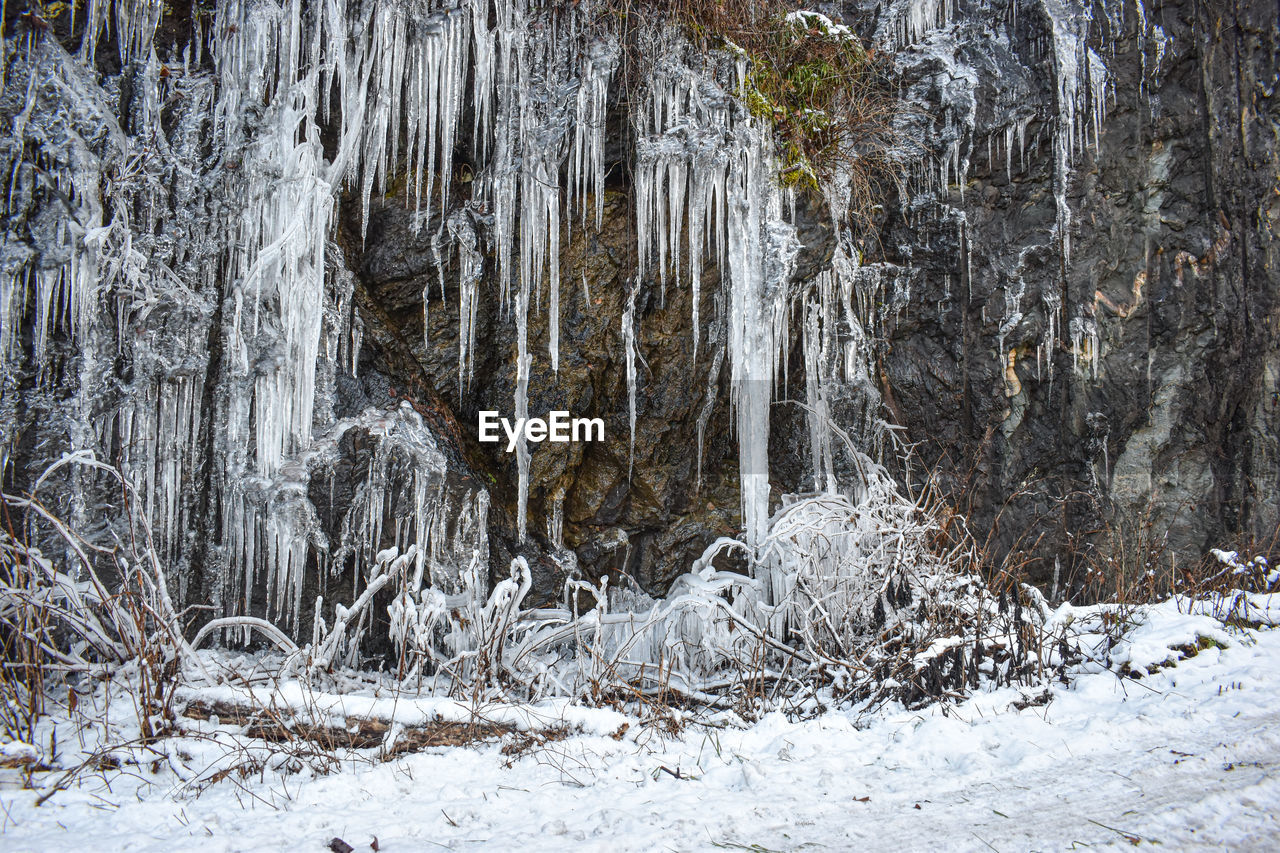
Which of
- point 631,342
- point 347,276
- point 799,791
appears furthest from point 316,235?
point 799,791

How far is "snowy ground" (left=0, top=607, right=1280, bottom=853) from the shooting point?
207 centimetres

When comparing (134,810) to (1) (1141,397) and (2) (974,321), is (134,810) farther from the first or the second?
(1) (1141,397)

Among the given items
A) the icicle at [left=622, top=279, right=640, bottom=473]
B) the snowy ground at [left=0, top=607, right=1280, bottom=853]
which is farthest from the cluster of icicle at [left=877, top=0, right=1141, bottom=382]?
the snowy ground at [left=0, top=607, right=1280, bottom=853]

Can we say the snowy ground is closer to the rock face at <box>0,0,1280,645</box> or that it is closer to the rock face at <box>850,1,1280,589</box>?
the rock face at <box>0,0,1280,645</box>

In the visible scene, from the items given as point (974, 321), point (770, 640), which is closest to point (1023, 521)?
point (974, 321)

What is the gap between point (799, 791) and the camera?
7.97 ft

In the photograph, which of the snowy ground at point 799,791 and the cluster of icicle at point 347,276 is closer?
the snowy ground at point 799,791

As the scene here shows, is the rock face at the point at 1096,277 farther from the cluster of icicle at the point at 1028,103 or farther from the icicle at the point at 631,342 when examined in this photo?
the icicle at the point at 631,342

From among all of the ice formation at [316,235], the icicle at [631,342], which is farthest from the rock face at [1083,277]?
the ice formation at [316,235]

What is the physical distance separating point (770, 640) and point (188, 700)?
8.93 ft

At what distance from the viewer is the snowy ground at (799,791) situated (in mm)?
2068

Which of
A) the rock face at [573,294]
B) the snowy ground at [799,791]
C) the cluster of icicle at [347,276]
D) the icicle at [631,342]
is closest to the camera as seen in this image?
the snowy ground at [799,791]

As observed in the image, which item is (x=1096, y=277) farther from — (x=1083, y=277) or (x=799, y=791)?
(x=799, y=791)

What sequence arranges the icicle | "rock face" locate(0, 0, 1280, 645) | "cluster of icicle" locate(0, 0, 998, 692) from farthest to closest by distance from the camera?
the icicle, "rock face" locate(0, 0, 1280, 645), "cluster of icicle" locate(0, 0, 998, 692)
